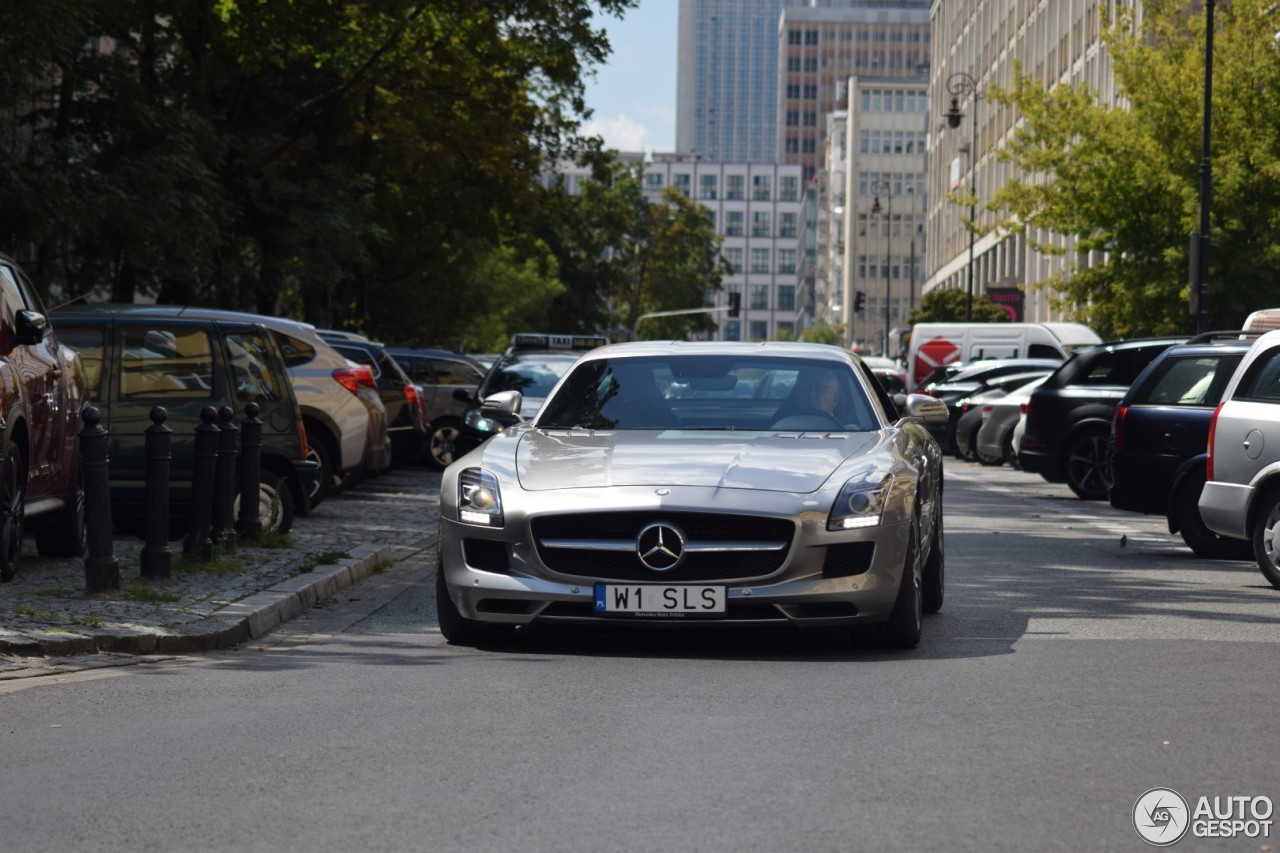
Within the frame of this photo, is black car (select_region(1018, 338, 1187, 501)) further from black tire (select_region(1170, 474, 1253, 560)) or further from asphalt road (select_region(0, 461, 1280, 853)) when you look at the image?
asphalt road (select_region(0, 461, 1280, 853))

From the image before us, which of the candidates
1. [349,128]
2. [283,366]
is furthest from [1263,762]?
[349,128]

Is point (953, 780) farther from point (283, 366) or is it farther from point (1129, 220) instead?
point (1129, 220)

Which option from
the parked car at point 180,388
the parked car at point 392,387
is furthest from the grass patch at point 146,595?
the parked car at point 392,387

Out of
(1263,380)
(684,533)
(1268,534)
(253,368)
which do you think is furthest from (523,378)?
(684,533)

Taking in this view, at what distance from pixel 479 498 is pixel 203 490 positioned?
4.06 m

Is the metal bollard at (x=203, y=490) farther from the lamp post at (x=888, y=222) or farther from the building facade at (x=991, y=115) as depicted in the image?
the lamp post at (x=888, y=222)

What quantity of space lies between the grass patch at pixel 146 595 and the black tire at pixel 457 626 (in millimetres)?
1914

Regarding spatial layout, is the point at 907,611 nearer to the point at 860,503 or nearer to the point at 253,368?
the point at 860,503

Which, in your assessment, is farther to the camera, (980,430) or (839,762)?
(980,430)

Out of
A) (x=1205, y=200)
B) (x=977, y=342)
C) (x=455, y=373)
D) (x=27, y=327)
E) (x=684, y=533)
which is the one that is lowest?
(x=684, y=533)

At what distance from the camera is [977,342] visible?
47.9m

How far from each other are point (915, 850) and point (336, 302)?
138 feet

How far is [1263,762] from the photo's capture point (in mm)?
6551

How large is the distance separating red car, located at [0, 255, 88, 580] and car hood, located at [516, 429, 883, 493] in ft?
10.6
